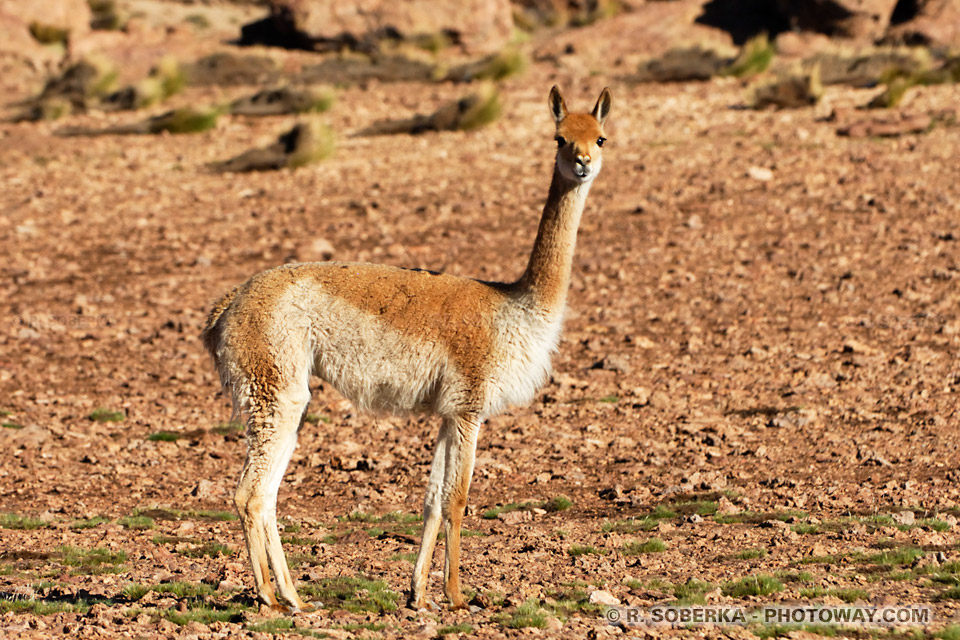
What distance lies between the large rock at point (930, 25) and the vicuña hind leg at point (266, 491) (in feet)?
75.6

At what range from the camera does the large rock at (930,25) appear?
86.5ft

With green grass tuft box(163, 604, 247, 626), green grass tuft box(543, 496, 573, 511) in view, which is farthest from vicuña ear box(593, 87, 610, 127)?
green grass tuft box(163, 604, 247, 626)

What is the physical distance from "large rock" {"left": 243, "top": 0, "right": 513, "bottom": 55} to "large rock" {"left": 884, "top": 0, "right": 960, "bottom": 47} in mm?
9874

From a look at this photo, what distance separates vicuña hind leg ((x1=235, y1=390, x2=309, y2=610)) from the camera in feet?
22.0

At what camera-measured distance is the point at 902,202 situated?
17.0m

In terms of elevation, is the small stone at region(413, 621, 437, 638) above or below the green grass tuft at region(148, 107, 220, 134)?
below

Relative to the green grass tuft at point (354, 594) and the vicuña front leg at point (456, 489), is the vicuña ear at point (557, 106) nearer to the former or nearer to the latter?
the vicuña front leg at point (456, 489)

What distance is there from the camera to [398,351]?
6.96 m

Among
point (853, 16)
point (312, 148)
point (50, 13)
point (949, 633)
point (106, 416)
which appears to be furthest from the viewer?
point (50, 13)

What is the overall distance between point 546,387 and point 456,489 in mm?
5643

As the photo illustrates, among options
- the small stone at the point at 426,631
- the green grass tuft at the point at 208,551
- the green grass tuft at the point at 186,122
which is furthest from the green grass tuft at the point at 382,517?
the green grass tuft at the point at 186,122

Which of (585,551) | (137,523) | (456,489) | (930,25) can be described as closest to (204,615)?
(456,489)

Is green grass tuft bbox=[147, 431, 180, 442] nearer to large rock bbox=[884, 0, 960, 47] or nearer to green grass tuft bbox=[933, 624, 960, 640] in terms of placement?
green grass tuft bbox=[933, 624, 960, 640]

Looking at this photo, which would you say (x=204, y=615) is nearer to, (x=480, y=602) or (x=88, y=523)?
(x=480, y=602)
